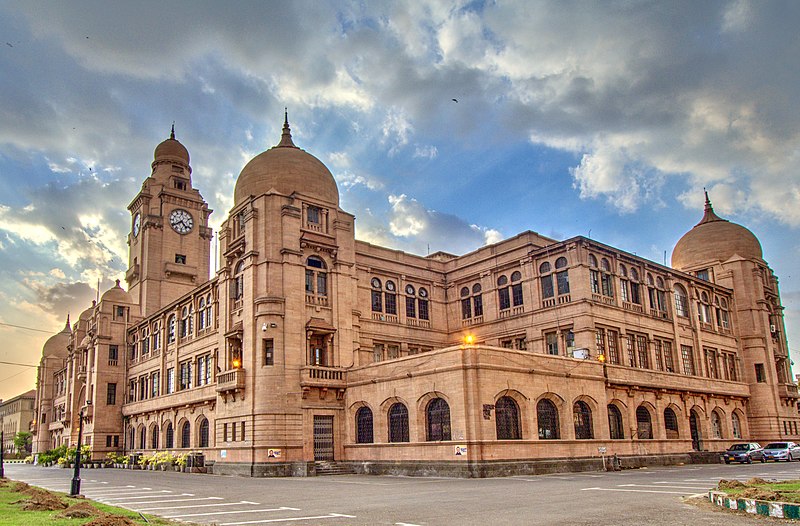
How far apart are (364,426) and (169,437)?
2348 centimetres

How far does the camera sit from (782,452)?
4719 centimetres

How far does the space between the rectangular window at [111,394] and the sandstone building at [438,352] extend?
11.9 inches

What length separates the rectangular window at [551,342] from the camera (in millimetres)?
48781

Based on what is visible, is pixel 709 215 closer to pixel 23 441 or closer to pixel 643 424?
pixel 643 424

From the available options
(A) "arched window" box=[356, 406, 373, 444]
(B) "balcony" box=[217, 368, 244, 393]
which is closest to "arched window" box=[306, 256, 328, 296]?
(B) "balcony" box=[217, 368, 244, 393]

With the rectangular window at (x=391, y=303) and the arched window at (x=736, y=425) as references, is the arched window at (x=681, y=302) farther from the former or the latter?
the rectangular window at (x=391, y=303)

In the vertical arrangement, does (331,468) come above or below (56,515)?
below

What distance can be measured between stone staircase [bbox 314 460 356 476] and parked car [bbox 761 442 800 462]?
28.4m

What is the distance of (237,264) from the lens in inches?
1933

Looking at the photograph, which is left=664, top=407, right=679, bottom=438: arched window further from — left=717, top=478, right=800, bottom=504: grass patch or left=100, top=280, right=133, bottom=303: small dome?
left=100, top=280, right=133, bottom=303: small dome

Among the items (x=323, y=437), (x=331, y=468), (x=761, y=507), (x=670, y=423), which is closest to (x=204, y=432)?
(x=323, y=437)

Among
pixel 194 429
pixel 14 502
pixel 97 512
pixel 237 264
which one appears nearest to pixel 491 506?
pixel 97 512

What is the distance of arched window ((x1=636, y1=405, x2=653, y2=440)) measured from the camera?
154 ft

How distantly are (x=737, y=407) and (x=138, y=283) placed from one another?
198 ft
